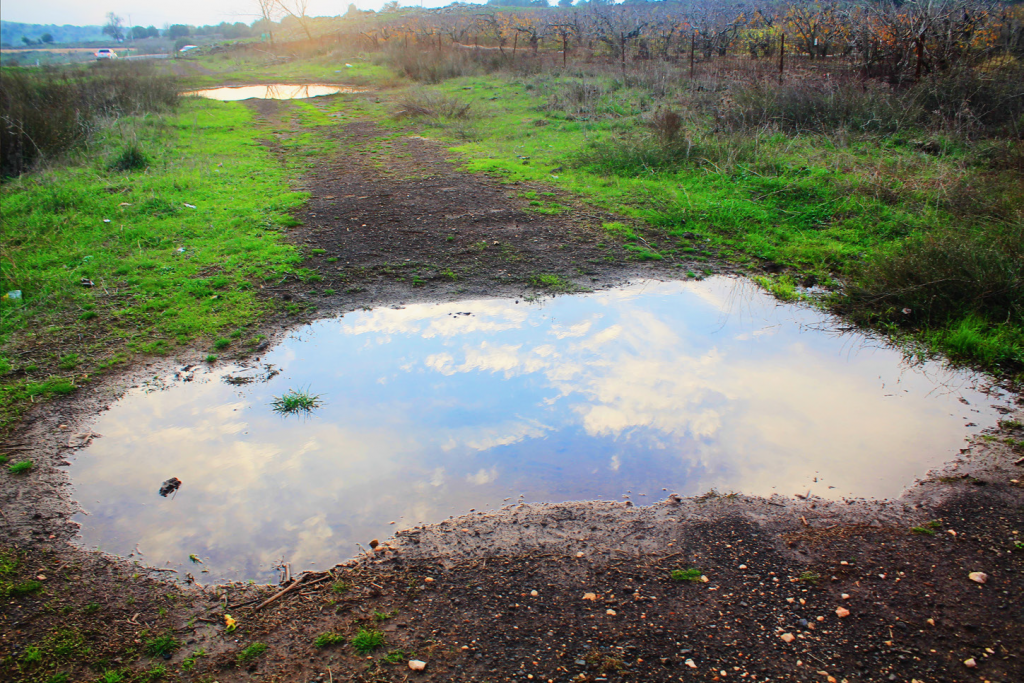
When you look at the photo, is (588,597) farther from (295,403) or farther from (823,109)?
(823,109)

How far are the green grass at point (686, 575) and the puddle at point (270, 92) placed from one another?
61.9 feet

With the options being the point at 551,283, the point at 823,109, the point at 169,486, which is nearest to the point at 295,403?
the point at 169,486

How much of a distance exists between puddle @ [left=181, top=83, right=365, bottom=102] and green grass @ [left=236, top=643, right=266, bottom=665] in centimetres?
1849

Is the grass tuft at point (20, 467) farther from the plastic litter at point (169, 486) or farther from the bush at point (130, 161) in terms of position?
the bush at point (130, 161)

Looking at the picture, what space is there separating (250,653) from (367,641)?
451mm

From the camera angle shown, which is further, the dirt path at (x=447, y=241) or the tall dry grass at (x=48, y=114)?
the tall dry grass at (x=48, y=114)

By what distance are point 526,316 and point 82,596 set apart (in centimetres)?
338

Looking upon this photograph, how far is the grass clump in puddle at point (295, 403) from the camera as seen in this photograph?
3.80 m

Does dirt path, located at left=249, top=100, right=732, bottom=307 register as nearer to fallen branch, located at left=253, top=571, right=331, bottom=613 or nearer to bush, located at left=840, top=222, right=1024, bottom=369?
bush, located at left=840, top=222, right=1024, bottom=369

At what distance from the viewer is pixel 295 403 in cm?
383

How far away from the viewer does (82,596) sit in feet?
8.25

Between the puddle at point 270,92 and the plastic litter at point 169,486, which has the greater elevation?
the puddle at point 270,92

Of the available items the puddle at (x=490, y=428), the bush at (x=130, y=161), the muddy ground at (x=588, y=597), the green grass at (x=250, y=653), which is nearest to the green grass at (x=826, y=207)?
the puddle at (x=490, y=428)

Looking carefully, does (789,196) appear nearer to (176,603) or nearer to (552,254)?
(552,254)
